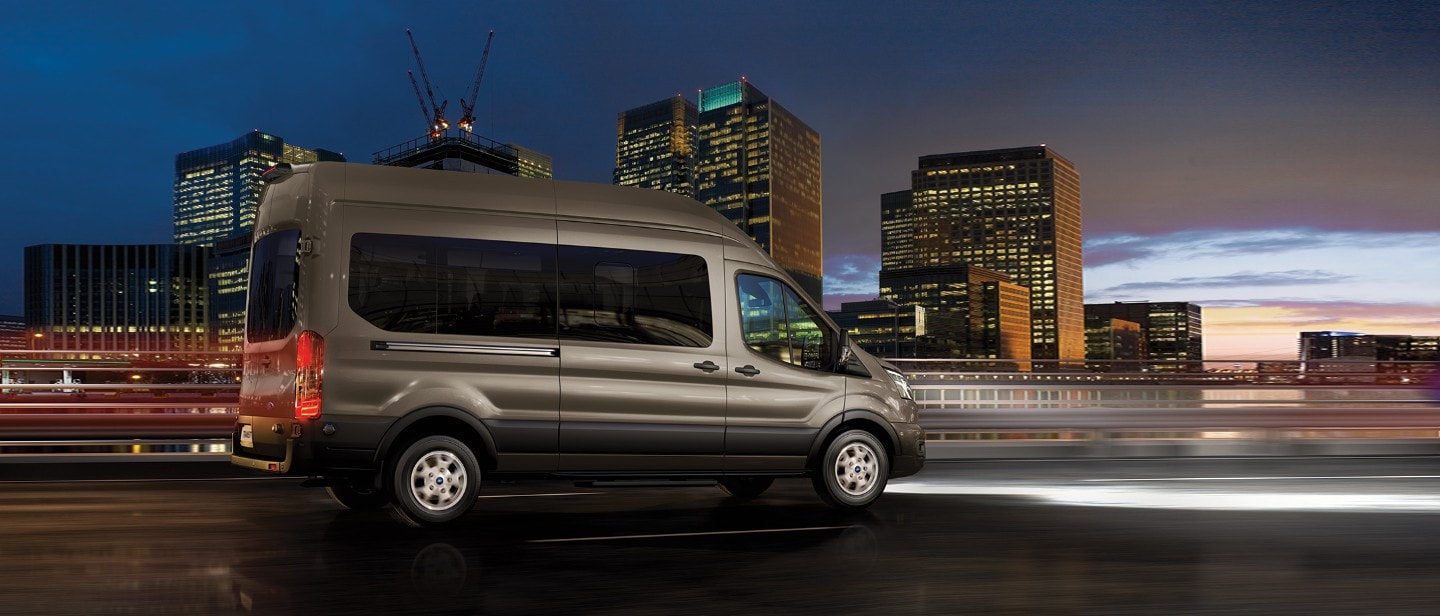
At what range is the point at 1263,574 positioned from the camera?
641cm

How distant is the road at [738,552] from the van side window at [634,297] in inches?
55.7

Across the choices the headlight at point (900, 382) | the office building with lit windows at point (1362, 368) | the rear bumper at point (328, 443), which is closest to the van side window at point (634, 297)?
the rear bumper at point (328, 443)

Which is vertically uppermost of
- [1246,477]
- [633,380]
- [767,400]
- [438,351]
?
[438,351]

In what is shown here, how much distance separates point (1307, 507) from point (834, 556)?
486 cm

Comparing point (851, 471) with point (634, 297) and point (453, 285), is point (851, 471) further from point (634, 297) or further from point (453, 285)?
point (453, 285)

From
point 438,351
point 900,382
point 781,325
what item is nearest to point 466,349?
point 438,351

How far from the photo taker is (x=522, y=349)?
8.15m

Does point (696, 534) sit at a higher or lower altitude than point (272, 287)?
lower

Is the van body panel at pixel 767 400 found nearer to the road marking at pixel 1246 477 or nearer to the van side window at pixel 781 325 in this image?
the van side window at pixel 781 325

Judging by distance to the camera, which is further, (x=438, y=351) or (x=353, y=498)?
(x=353, y=498)

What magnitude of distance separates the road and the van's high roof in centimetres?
229

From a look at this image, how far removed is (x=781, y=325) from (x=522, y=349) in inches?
84.8

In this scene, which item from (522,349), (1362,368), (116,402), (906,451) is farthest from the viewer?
(1362,368)

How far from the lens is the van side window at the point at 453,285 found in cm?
778
